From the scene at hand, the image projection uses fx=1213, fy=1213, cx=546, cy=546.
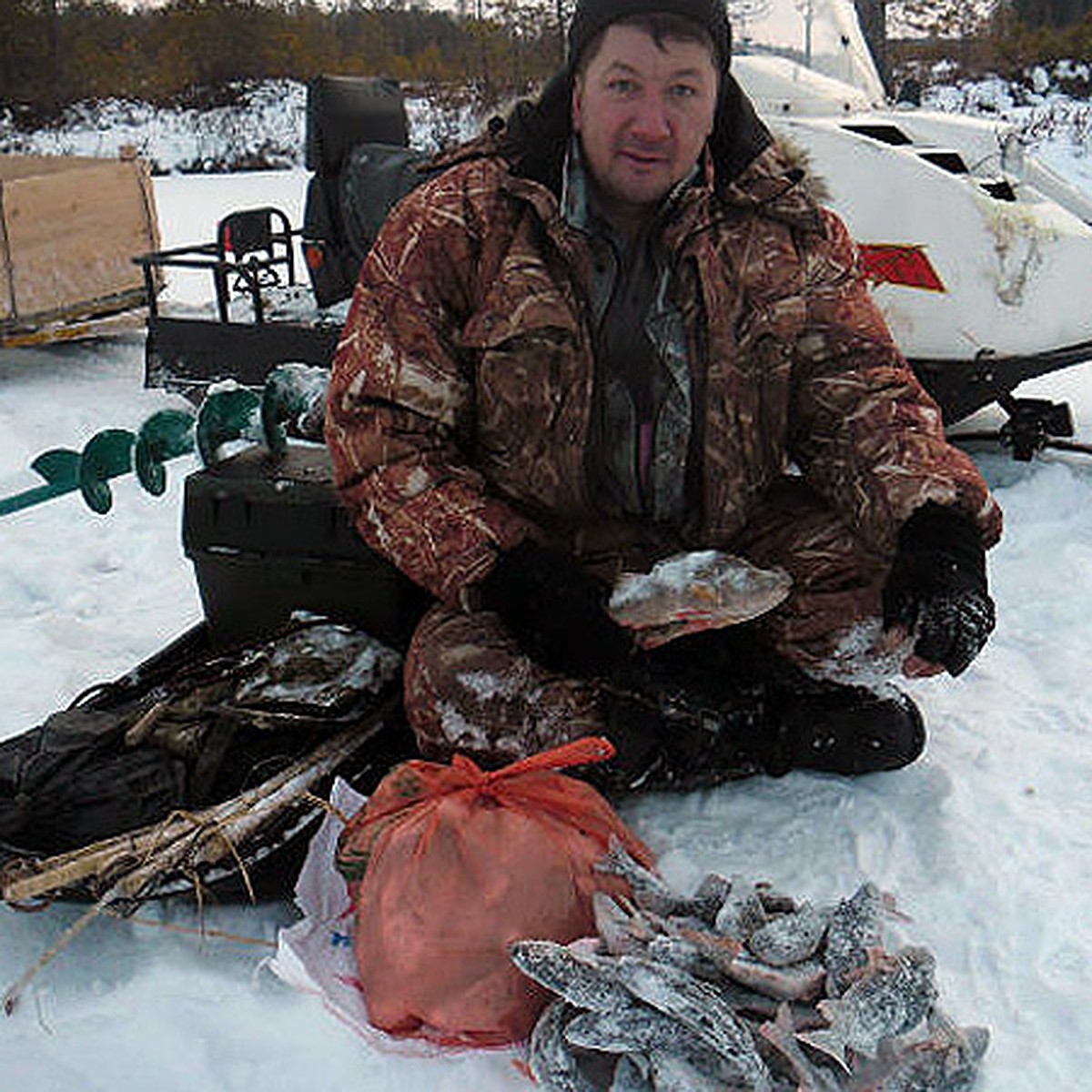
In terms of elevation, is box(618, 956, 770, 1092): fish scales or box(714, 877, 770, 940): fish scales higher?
box(618, 956, 770, 1092): fish scales

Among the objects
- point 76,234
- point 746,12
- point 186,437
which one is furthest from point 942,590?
point 76,234

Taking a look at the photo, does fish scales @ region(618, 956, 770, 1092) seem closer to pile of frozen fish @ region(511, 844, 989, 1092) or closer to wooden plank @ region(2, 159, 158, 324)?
pile of frozen fish @ region(511, 844, 989, 1092)

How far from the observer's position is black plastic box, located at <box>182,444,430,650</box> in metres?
2.48

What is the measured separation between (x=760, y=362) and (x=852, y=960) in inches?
43.2

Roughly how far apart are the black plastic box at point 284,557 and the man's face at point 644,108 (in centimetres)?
86

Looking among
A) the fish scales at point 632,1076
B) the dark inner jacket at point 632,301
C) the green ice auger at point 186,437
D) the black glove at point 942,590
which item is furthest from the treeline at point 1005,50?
the fish scales at point 632,1076

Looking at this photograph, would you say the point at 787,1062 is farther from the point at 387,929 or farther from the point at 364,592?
the point at 364,592

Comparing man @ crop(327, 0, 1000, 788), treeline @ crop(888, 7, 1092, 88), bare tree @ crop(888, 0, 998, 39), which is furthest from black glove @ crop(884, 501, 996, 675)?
bare tree @ crop(888, 0, 998, 39)

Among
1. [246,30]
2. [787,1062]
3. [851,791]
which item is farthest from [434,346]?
[246,30]

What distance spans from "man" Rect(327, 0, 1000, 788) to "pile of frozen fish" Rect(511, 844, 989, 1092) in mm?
539

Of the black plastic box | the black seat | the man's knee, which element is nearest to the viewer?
the man's knee

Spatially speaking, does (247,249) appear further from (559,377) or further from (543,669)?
(543,669)

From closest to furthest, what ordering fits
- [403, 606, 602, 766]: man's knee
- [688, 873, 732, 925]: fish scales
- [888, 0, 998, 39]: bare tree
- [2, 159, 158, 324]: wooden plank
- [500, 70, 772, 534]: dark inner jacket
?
[688, 873, 732, 925]: fish scales, [403, 606, 602, 766]: man's knee, [500, 70, 772, 534]: dark inner jacket, [2, 159, 158, 324]: wooden plank, [888, 0, 998, 39]: bare tree

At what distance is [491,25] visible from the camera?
24359mm
